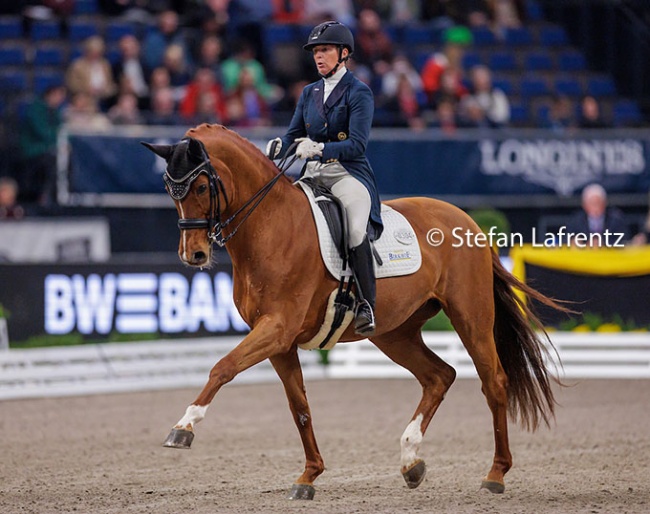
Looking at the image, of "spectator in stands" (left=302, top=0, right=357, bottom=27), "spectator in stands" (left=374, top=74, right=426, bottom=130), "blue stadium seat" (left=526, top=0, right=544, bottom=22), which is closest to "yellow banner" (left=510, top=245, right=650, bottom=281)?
"spectator in stands" (left=374, top=74, right=426, bottom=130)

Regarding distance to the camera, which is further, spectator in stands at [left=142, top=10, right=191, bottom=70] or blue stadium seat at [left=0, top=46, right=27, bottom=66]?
spectator in stands at [left=142, top=10, right=191, bottom=70]

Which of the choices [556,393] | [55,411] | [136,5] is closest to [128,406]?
[55,411]

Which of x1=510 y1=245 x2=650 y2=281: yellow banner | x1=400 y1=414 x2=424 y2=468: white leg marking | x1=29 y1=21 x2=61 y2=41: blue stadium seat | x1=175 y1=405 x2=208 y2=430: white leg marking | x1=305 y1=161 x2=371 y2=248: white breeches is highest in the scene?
x1=29 y1=21 x2=61 y2=41: blue stadium seat

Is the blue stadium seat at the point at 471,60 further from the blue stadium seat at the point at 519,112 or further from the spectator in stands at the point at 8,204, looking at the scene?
the spectator in stands at the point at 8,204

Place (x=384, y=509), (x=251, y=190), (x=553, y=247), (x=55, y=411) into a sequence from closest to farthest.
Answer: (x=384, y=509)
(x=251, y=190)
(x=55, y=411)
(x=553, y=247)

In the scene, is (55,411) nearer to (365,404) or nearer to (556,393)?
(365,404)

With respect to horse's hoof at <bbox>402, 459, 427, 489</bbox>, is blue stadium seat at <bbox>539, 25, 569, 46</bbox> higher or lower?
higher

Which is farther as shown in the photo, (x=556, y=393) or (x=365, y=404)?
(x=556, y=393)

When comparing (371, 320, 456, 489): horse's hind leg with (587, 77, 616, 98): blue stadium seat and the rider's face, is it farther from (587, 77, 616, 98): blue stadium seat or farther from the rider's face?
(587, 77, 616, 98): blue stadium seat

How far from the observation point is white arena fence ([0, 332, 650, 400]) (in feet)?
38.1

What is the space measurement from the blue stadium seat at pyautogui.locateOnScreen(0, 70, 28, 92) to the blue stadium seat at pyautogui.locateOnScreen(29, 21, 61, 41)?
0.83 meters

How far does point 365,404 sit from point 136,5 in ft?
27.5

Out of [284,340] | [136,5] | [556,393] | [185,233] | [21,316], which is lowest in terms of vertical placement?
[556,393]

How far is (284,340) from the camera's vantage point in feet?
20.8
